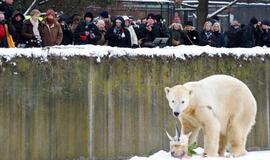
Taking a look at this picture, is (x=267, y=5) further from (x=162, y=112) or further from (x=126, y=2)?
(x=162, y=112)

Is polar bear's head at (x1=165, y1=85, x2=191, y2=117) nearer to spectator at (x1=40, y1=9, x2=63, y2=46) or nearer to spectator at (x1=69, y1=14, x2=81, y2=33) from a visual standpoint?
spectator at (x1=40, y1=9, x2=63, y2=46)

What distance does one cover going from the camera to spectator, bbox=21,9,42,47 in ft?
51.9

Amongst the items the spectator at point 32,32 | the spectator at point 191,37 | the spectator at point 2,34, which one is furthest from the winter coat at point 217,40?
the spectator at point 2,34

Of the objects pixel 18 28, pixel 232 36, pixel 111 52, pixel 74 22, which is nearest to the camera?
pixel 111 52

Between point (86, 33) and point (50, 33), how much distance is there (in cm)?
106

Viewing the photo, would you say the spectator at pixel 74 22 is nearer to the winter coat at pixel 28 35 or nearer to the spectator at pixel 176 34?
the winter coat at pixel 28 35

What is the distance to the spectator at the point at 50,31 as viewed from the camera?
1619 centimetres

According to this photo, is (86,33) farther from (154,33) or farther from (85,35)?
(154,33)

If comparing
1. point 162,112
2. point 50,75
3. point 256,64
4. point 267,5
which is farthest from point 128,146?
point 267,5

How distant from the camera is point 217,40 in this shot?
763 inches

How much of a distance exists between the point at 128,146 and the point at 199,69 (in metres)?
2.16

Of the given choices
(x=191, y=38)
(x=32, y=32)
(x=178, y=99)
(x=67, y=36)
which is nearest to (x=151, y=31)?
(x=191, y=38)

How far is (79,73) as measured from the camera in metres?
14.5

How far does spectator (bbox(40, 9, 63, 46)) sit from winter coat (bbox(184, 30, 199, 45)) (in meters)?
3.76
